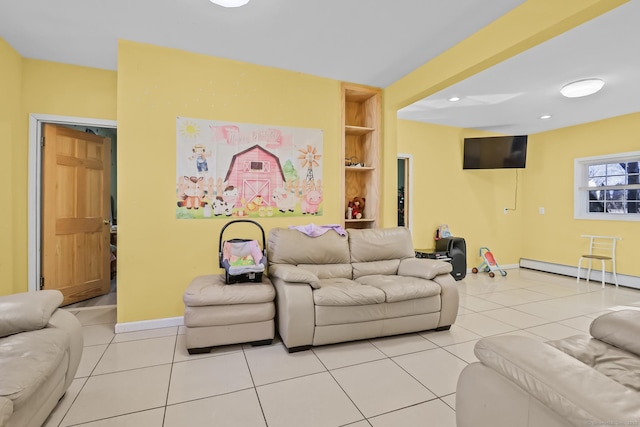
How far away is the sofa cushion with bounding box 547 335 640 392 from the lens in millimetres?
1231

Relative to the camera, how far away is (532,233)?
19.5 ft

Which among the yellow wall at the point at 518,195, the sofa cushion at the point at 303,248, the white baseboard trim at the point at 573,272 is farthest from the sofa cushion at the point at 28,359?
the white baseboard trim at the point at 573,272

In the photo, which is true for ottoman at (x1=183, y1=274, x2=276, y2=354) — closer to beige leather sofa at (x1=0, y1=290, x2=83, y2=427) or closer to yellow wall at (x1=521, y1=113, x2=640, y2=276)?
beige leather sofa at (x1=0, y1=290, x2=83, y2=427)

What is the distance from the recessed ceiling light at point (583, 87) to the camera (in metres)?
3.41

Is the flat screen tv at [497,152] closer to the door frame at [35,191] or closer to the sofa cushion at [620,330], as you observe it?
the sofa cushion at [620,330]

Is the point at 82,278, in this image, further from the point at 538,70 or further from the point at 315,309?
the point at 538,70

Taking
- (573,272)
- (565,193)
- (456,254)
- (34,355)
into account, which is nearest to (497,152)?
(565,193)

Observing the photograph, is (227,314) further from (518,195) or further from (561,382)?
(518,195)

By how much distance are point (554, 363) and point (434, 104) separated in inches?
156

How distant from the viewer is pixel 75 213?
3645mm

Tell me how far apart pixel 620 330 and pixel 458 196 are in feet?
14.1

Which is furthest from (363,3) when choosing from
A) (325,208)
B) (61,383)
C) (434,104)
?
(61,383)

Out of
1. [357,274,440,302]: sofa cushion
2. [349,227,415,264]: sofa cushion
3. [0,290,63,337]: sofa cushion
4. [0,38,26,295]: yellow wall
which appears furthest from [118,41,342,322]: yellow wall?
[357,274,440,302]: sofa cushion

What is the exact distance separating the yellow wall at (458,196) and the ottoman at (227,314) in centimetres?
344
